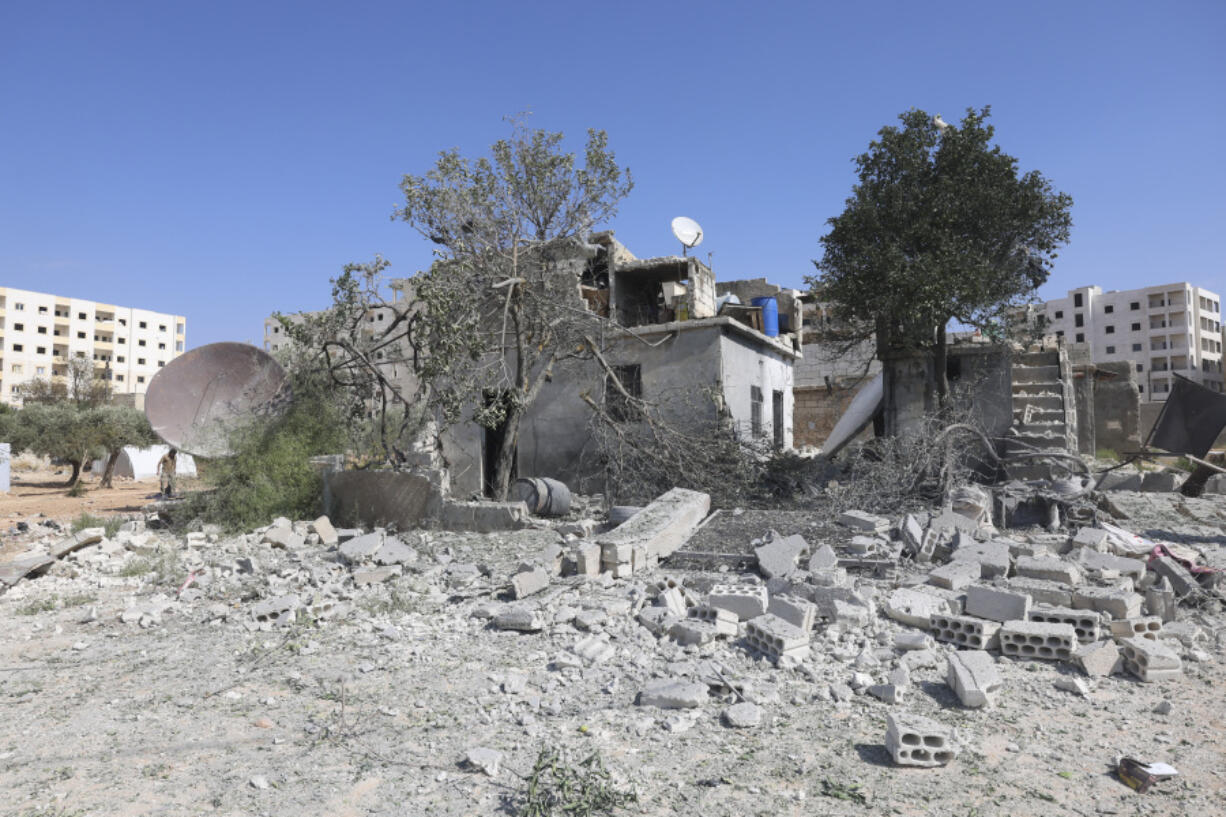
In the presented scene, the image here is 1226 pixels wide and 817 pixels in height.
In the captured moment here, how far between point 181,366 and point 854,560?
10862 millimetres

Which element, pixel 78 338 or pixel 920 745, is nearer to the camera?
pixel 920 745

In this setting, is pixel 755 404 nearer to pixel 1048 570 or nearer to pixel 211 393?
pixel 1048 570

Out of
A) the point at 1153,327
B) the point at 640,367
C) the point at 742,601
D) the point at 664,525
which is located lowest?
the point at 742,601

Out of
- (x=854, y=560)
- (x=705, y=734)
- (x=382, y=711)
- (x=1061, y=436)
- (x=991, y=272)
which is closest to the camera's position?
(x=705, y=734)

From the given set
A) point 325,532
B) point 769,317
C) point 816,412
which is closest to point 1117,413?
→ point 816,412

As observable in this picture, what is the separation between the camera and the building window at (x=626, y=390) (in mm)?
12904

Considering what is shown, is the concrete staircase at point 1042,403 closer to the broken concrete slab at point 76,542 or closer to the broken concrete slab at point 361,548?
the broken concrete slab at point 361,548

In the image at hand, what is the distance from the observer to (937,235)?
1290cm

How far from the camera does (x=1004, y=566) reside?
6355 mm

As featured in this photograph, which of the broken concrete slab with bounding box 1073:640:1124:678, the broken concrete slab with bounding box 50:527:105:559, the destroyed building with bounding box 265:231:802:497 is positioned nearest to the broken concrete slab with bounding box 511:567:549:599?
the broken concrete slab with bounding box 1073:640:1124:678

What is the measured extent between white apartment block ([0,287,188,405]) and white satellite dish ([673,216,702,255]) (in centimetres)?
6012

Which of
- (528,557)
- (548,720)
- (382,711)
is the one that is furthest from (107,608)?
(548,720)

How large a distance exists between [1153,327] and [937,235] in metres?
72.6

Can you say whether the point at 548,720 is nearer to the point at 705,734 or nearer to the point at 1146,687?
the point at 705,734
